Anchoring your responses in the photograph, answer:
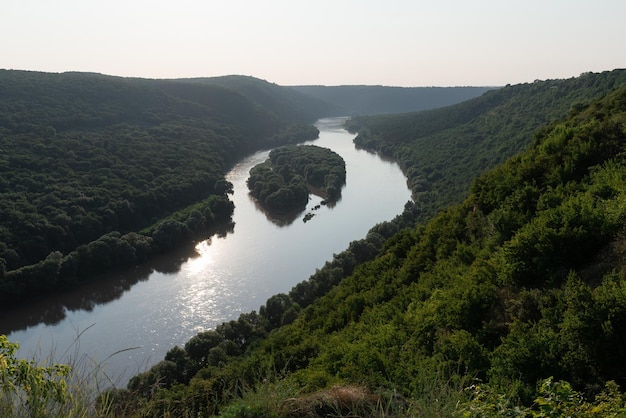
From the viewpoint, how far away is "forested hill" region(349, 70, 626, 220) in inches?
2520

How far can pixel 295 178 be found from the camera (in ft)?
258

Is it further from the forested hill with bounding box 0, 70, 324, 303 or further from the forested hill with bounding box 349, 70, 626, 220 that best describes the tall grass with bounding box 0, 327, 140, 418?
the forested hill with bounding box 349, 70, 626, 220

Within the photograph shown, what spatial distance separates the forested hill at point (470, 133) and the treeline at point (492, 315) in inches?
1325

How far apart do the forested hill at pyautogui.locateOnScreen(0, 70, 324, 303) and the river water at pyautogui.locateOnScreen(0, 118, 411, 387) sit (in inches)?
115

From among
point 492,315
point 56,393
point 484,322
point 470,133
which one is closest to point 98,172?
point 492,315

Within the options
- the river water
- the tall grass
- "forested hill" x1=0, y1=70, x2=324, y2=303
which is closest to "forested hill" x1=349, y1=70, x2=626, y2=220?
the river water

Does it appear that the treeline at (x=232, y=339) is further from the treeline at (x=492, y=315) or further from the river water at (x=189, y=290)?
the treeline at (x=492, y=315)

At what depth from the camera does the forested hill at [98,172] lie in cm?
4550

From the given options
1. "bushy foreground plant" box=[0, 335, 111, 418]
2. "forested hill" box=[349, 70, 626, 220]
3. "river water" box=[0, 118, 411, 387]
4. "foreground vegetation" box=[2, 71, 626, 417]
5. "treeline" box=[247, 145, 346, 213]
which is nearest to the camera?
"bushy foreground plant" box=[0, 335, 111, 418]

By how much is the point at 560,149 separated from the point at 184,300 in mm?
33701

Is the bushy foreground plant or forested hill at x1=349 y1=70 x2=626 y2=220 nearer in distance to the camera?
the bushy foreground plant

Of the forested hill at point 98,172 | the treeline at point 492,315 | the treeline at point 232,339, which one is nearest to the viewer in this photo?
the treeline at point 492,315

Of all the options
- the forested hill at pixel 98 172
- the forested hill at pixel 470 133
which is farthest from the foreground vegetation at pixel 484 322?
the forested hill at pixel 470 133

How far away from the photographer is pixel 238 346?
2959cm
